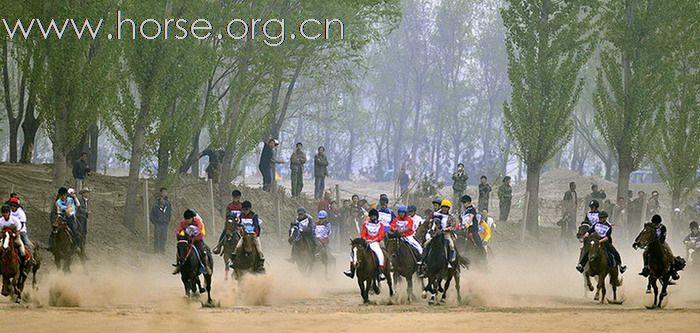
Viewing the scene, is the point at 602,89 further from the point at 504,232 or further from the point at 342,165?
the point at 342,165

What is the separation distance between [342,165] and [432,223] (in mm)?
84020

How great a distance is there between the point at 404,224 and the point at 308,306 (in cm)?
325

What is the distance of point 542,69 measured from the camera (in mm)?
46188

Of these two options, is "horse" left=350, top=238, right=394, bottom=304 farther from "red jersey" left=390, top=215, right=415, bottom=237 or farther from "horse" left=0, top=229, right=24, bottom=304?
"horse" left=0, top=229, right=24, bottom=304

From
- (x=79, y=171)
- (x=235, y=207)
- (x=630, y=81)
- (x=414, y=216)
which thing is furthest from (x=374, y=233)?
(x=630, y=81)

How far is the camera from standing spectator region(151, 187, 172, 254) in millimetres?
35625

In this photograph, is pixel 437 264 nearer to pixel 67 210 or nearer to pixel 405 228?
pixel 405 228

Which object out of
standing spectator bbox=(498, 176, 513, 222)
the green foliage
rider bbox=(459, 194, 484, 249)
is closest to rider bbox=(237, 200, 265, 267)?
rider bbox=(459, 194, 484, 249)

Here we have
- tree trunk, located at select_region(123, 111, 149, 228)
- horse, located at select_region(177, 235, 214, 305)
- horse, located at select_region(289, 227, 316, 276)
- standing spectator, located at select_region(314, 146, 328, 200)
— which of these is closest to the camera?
horse, located at select_region(177, 235, 214, 305)

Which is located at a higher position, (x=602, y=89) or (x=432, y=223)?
(x=602, y=89)

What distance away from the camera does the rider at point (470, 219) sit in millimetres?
29266

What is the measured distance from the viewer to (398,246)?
89.7 ft

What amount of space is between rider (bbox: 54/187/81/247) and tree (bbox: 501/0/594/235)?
887 inches

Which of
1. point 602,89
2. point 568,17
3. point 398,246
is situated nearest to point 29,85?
point 398,246
